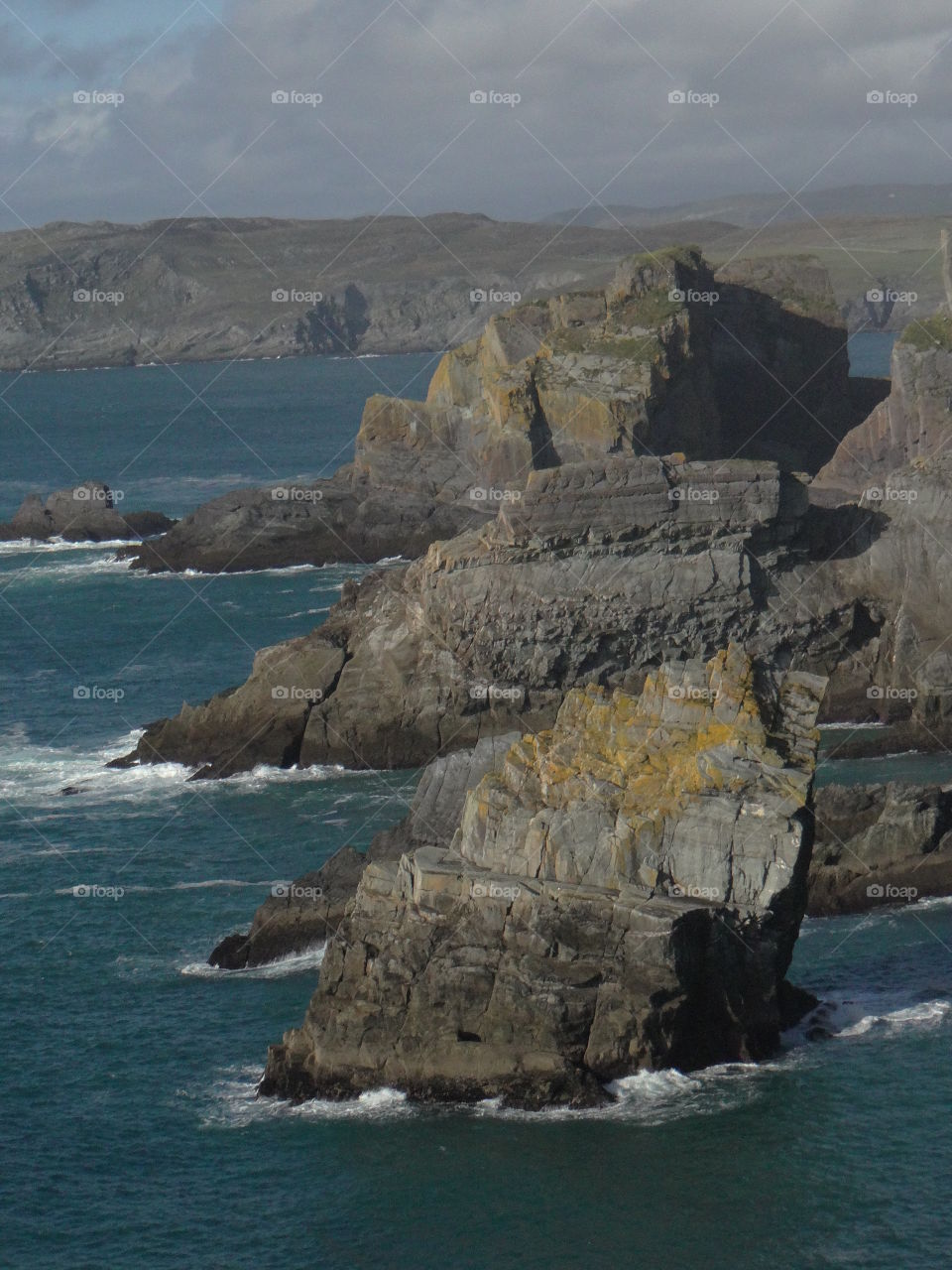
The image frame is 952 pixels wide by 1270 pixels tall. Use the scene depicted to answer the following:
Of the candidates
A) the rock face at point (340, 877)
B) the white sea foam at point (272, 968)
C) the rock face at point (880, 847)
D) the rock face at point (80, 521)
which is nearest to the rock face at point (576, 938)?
the white sea foam at point (272, 968)

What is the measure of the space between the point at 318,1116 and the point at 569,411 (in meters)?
58.2

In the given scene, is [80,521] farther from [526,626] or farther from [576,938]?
[576,938]

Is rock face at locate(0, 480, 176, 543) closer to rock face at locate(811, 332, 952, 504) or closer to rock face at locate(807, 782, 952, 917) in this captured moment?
rock face at locate(811, 332, 952, 504)

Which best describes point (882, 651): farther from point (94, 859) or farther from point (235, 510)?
Answer: point (235, 510)

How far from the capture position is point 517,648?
209ft

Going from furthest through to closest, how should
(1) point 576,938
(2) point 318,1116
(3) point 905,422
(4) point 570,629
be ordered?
(3) point 905,422
(4) point 570,629
(1) point 576,938
(2) point 318,1116

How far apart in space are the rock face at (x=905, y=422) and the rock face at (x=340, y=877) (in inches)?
1431

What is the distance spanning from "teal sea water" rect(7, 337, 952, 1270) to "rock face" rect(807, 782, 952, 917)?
2.91 ft

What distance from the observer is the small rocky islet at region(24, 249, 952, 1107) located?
122ft

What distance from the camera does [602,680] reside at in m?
63.8

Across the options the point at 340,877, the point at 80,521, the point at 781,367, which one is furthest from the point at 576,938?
the point at 80,521

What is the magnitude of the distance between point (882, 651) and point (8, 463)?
98.6 m

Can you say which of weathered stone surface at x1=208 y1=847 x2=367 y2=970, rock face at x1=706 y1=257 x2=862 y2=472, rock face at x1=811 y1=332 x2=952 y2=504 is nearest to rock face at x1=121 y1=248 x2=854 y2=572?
rock face at x1=706 y1=257 x2=862 y2=472

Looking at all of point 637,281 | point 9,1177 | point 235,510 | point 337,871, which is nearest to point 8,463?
point 235,510
